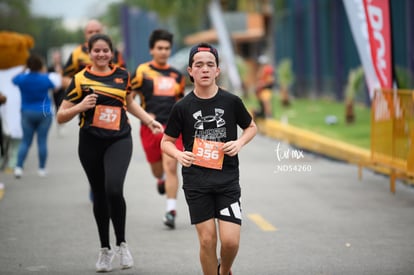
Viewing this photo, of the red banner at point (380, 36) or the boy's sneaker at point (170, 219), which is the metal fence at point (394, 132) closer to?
the red banner at point (380, 36)

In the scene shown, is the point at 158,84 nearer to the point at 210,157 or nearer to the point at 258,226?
the point at 258,226

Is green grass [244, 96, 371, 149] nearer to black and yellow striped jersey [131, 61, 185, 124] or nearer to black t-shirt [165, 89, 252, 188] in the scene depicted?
black and yellow striped jersey [131, 61, 185, 124]

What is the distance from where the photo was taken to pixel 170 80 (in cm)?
987

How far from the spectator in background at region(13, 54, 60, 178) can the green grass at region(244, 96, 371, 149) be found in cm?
589

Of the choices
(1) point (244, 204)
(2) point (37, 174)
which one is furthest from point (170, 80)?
(2) point (37, 174)

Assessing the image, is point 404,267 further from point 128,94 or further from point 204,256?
point 128,94

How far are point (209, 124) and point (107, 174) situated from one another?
1.47 metres

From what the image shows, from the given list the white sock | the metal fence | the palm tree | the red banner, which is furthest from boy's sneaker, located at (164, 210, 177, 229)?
the palm tree

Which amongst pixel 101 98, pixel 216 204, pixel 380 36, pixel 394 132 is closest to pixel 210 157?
pixel 216 204

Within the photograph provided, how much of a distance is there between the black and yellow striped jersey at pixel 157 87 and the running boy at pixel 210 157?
3595 millimetres

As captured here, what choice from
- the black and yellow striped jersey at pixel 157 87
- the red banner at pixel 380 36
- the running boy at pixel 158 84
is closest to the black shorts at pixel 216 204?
the running boy at pixel 158 84

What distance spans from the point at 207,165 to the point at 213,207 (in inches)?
11.6

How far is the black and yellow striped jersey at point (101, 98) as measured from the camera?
7340 mm

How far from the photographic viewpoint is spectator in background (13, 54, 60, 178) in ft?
43.4
